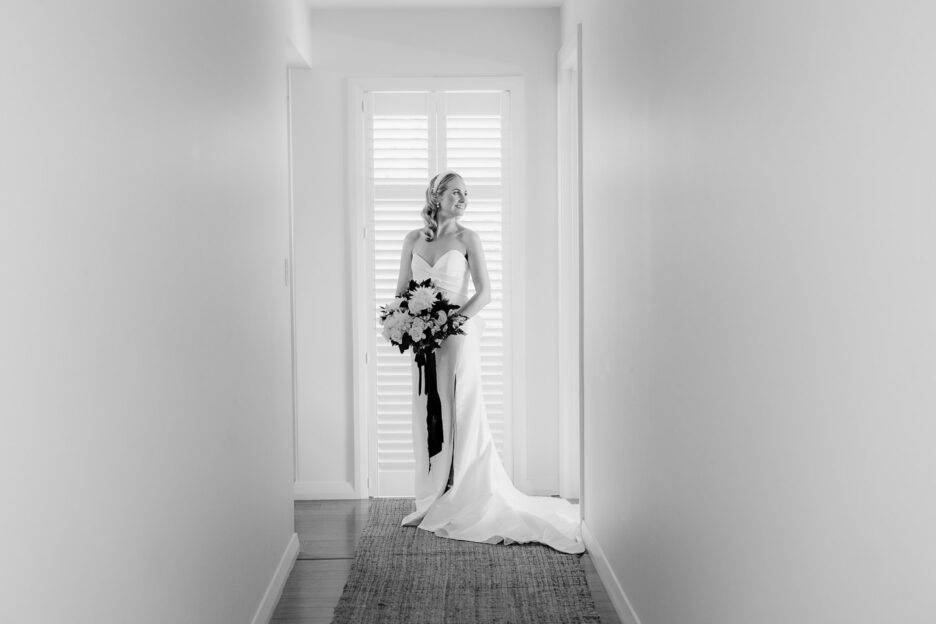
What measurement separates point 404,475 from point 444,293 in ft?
4.36

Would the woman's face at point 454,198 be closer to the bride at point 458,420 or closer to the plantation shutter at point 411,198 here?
the bride at point 458,420

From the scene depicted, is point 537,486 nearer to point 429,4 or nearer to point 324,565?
point 324,565

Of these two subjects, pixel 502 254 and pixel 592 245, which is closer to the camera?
pixel 592 245

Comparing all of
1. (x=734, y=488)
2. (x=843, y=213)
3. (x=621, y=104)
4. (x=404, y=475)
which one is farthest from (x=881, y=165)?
(x=404, y=475)

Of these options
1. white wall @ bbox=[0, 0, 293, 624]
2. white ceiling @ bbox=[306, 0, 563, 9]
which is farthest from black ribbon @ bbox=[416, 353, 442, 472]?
white ceiling @ bbox=[306, 0, 563, 9]

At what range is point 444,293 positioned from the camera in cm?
494

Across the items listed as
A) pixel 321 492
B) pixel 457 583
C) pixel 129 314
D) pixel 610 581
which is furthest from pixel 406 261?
pixel 129 314

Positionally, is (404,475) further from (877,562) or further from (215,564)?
(877,562)

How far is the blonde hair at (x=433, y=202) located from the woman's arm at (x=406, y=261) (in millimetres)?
72

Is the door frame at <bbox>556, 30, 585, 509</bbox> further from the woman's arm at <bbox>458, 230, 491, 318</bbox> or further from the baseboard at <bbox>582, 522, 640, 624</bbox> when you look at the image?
the baseboard at <bbox>582, 522, 640, 624</bbox>

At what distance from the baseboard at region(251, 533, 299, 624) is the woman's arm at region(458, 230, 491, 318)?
5.01ft

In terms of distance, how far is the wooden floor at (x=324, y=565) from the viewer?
12.0 ft

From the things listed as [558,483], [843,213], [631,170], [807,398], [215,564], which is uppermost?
[631,170]

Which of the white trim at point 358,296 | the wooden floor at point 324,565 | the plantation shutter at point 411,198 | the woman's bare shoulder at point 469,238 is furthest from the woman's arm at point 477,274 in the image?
the wooden floor at point 324,565
